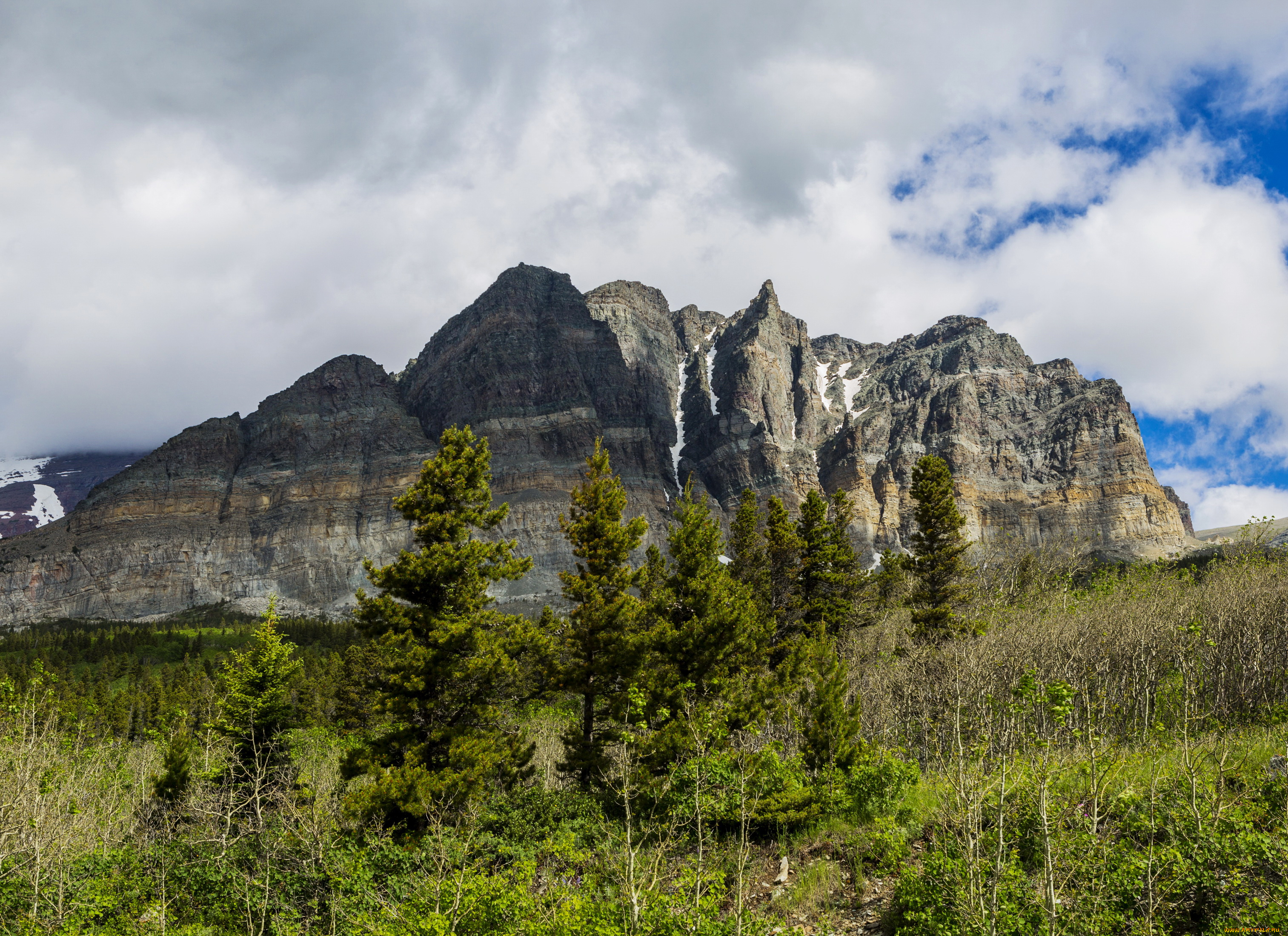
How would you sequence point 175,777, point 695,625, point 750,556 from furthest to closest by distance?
1. point 750,556
2. point 175,777
3. point 695,625

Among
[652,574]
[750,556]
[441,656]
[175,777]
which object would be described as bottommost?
[175,777]

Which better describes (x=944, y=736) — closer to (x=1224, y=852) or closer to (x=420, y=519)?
(x=1224, y=852)

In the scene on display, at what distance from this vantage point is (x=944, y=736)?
29266 millimetres

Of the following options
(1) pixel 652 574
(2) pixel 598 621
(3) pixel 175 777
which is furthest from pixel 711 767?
(3) pixel 175 777

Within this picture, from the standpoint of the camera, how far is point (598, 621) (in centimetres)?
2362

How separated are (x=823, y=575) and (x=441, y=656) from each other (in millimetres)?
21265

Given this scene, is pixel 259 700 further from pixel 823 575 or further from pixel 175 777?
pixel 823 575

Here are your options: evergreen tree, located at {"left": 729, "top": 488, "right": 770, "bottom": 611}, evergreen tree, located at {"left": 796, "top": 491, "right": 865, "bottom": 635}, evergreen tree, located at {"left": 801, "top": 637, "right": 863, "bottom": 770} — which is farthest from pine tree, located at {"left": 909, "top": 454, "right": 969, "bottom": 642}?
evergreen tree, located at {"left": 801, "top": 637, "right": 863, "bottom": 770}

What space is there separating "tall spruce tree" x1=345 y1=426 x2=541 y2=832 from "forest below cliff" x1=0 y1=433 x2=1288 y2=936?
0.30ft

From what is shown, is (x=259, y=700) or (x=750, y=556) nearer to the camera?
(x=259, y=700)

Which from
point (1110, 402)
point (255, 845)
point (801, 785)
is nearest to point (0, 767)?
point (255, 845)

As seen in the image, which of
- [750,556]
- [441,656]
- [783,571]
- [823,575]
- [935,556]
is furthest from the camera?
[935,556]

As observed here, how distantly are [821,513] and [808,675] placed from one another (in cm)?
1076

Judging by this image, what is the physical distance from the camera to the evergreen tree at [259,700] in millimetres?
26250
